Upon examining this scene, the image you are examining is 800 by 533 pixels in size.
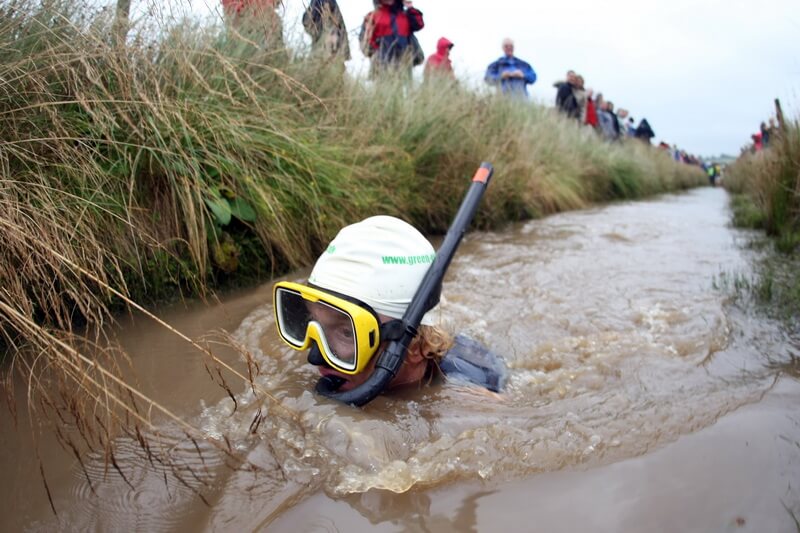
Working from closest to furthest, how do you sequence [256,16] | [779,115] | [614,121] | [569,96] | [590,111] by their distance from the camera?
[256,16], [779,115], [569,96], [590,111], [614,121]

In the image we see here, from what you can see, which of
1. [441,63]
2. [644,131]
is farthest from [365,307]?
[644,131]

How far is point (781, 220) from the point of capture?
6.03m

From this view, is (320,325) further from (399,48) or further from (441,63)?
(441,63)

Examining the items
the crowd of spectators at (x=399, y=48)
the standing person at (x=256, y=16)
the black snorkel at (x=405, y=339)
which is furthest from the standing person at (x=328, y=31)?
the black snorkel at (x=405, y=339)

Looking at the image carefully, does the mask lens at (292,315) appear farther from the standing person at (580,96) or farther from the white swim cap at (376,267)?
the standing person at (580,96)

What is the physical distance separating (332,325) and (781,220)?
542 centimetres

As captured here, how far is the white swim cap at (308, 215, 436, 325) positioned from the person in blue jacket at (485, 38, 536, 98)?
9.51 metres

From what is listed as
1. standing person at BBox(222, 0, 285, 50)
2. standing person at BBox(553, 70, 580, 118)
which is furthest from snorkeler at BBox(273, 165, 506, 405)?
standing person at BBox(553, 70, 580, 118)

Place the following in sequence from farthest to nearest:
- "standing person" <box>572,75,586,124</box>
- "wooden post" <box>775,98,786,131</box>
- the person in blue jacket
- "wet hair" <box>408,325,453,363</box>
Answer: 1. "standing person" <box>572,75,586,124</box>
2. the person in blue jacket
3. "wooden post" <box>775,98,786,131</box>
4. "wet hair" <box>408,325,453,363</box>

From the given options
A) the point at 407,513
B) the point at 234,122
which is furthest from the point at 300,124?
the point at 407,513

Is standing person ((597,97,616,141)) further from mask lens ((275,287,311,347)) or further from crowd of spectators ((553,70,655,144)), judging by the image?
mask lens ((275,287,311,347))

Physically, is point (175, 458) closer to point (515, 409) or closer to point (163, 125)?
point (515, 409)

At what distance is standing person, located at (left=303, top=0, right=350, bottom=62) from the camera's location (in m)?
4.97

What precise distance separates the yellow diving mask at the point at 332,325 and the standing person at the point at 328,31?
3.15 meters
